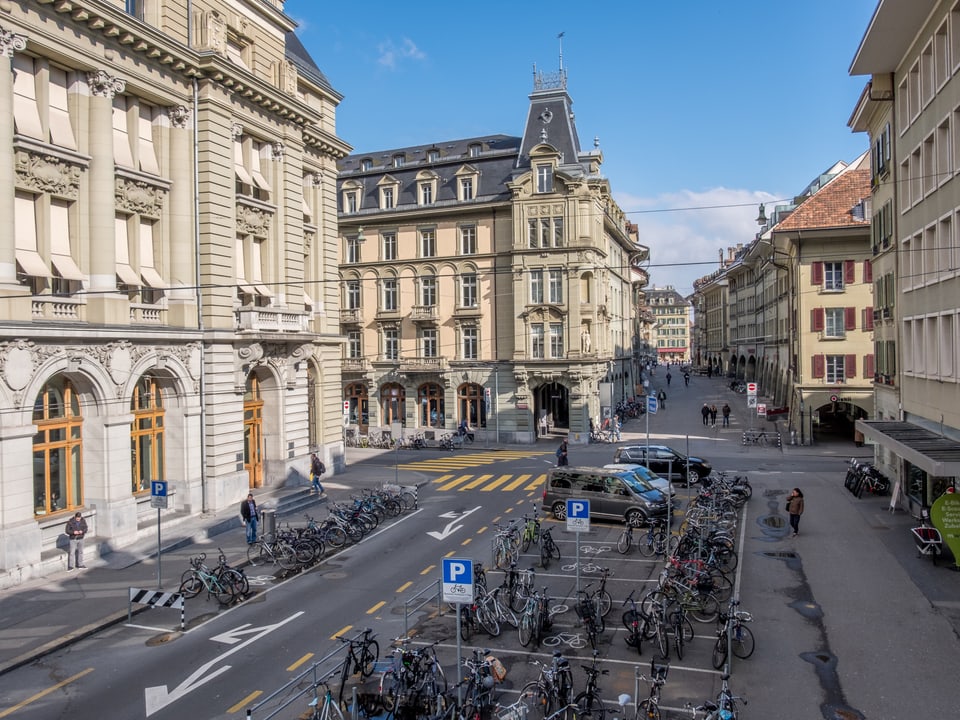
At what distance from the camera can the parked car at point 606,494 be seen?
79.7ft

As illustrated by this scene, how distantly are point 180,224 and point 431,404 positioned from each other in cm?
2872

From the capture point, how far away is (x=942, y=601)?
16797mm

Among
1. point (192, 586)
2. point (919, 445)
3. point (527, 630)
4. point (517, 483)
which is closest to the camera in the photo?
point (527, 630)

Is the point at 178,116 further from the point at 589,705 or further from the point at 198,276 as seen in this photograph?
the point at 589,705

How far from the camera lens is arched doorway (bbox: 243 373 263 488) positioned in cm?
3011

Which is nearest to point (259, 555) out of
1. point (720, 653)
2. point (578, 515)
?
point (578, 515)

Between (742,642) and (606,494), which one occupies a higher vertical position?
(606,494)

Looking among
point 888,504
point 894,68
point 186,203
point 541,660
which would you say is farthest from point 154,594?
point 894,68

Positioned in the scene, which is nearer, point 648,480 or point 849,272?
point 648,480

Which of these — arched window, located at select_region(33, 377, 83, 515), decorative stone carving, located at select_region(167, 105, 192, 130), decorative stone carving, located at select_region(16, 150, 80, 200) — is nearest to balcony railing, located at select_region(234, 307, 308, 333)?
decorative stone carving, located at select_region(167, 105, 192, 130)

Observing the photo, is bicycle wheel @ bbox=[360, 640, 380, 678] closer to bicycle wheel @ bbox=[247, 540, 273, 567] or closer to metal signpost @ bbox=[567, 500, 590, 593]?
metal signpost @ bbox=[567, 500, 590, 593]

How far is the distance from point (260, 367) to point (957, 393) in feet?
76.6

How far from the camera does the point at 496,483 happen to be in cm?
3412

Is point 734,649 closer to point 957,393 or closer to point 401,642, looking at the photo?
point 401,642
